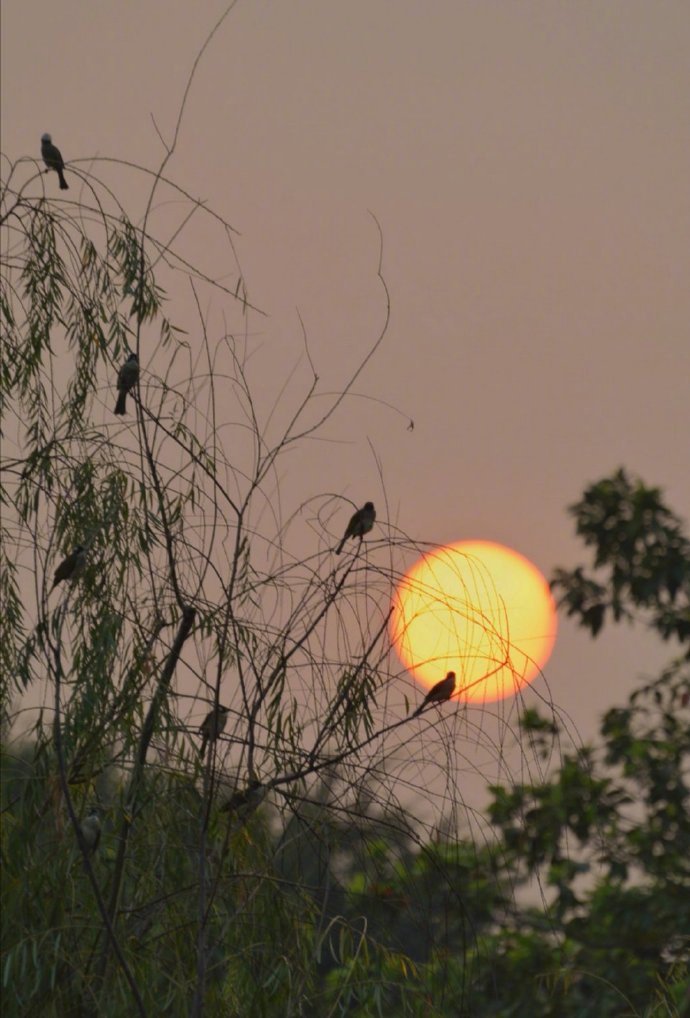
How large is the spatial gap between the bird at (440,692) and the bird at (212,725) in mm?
422

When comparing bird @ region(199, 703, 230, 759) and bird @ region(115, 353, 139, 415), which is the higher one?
bird @ region(115, 353, 139, 415)

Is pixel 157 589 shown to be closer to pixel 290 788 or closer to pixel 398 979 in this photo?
pixel 290 788

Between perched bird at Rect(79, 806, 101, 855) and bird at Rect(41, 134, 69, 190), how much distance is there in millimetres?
1657

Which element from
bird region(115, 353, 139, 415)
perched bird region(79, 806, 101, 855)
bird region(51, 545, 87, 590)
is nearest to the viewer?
perched bird region(79, 806, 101, 855)

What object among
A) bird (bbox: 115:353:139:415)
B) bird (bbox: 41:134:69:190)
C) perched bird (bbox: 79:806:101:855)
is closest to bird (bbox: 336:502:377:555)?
bird (bbox: 115:353:139:415)

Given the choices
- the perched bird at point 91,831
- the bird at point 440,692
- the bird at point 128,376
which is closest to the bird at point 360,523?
the bird at point 440,692

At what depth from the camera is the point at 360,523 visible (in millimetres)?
3225

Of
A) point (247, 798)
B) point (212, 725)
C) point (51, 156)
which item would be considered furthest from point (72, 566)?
point (51, 156)

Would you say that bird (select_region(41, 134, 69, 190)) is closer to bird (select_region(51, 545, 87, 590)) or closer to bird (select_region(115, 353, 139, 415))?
bird (select_region(115, 353, 139, 415))

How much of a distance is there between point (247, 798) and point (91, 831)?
0.33 meters

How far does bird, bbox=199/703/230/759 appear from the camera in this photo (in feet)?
9.93

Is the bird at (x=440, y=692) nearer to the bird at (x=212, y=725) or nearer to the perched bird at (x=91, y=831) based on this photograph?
the bird at (x=212, y=725)

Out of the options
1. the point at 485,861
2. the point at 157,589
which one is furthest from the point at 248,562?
the point at 485,861

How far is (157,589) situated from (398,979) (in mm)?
1079
